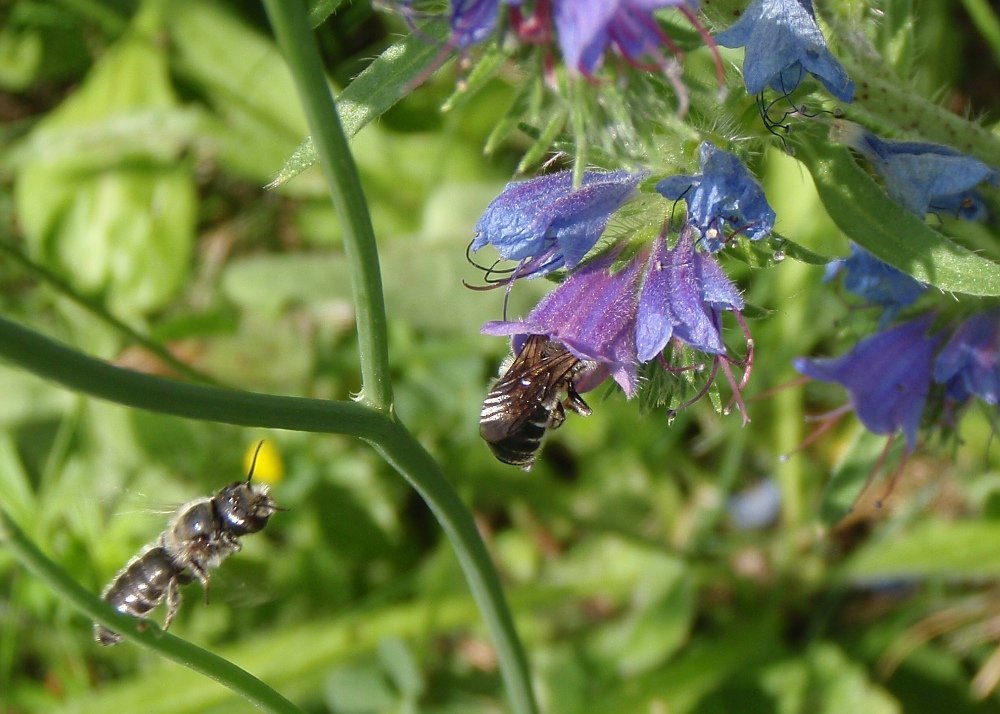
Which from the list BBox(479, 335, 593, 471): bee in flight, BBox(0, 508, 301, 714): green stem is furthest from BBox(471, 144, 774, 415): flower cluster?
BBox(0, 508, 301, 714): green stem

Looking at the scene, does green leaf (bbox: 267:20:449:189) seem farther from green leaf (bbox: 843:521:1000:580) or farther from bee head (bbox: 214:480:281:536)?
green leaf (bbox: 843:521:1000:580)

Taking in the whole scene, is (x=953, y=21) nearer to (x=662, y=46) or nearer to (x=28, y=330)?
(x=662, y=46)

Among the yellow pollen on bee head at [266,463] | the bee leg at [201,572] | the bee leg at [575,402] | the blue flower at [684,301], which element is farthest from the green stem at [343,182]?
the yellow pollen on bee head at [266,463]

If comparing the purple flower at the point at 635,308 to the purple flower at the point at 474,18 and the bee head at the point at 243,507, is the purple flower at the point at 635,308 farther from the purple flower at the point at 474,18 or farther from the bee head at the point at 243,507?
the bee head at the point at 243,507

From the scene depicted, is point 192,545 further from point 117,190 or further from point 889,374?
point 117,190

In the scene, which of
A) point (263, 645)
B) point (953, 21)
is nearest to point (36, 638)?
point (263, 645)

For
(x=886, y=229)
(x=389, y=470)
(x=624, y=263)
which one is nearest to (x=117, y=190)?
(x=389, y=470)
